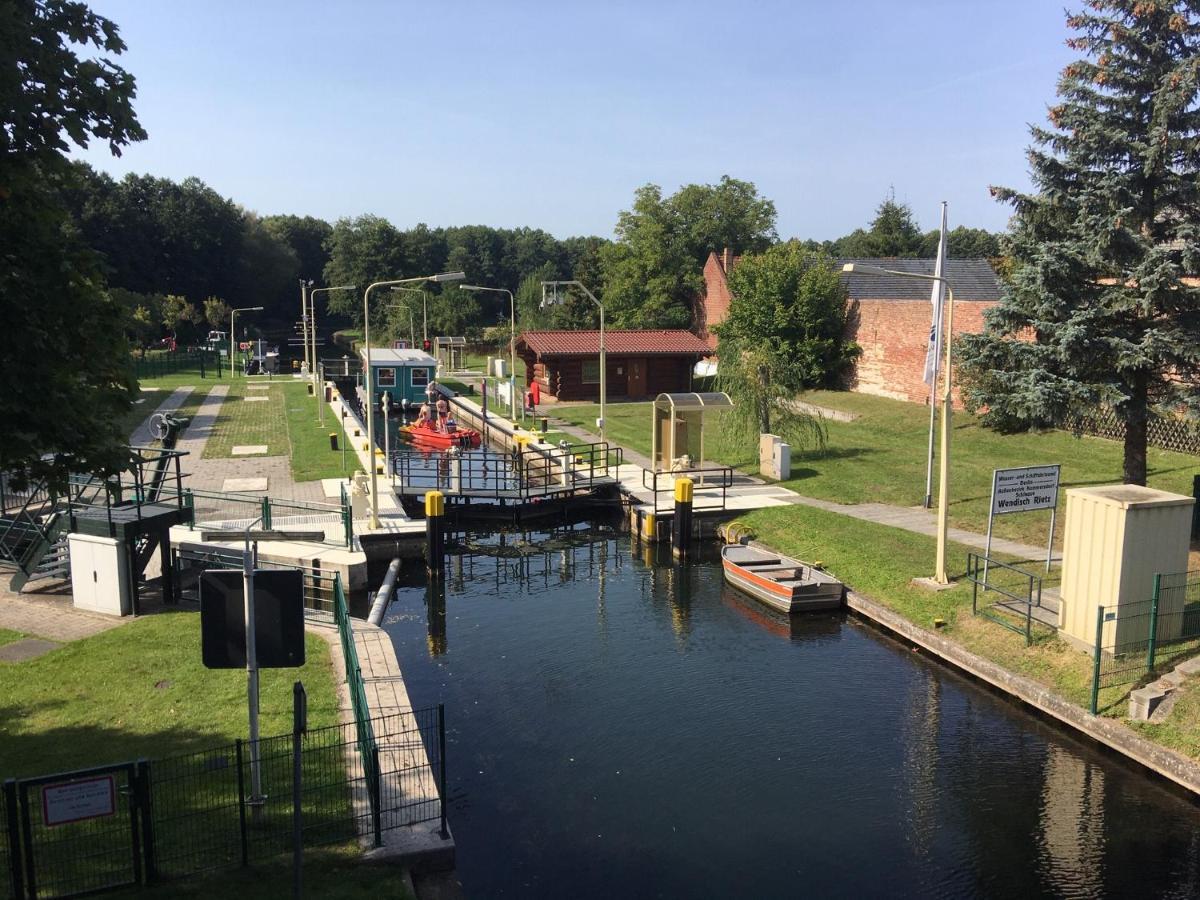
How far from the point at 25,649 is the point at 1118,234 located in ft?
70.5

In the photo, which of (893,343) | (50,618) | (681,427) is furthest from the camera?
(893,343)

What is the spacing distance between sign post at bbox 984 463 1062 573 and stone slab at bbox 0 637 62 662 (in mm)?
16432

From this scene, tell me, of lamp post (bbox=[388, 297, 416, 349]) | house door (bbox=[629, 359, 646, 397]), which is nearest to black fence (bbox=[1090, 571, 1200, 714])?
house door (bbox=[629, 359, 646, 397])

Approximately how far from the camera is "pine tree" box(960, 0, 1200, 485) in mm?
20250

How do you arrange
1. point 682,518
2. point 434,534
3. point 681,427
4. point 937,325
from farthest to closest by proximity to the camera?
point 681,427 < point 682,518 < point 937,325 < point 434,534

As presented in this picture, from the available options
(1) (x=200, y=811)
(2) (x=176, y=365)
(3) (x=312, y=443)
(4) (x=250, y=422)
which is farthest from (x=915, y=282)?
(2) (x=176, y=365)

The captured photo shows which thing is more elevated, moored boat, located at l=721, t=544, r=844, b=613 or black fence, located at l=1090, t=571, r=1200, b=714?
black fence, located at l=1090, t=571, r=1200, b=714

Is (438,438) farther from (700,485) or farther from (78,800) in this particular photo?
(78,800)

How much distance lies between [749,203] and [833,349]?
97.1ft

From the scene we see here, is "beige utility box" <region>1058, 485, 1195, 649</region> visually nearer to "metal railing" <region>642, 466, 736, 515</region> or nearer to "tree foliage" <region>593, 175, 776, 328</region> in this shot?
"metal railing" <region>642, 466, 736, 515</region>

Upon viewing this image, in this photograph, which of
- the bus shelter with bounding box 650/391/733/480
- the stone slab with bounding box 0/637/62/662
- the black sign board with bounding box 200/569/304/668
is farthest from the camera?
the bus shelter with bounding box 650/391/733/480

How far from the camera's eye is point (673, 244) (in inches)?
2761

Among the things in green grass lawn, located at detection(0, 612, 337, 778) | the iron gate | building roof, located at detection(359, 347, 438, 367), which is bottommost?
green grass lawn, located at detection(0, 612, 337, 778)

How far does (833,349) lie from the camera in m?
47.8
